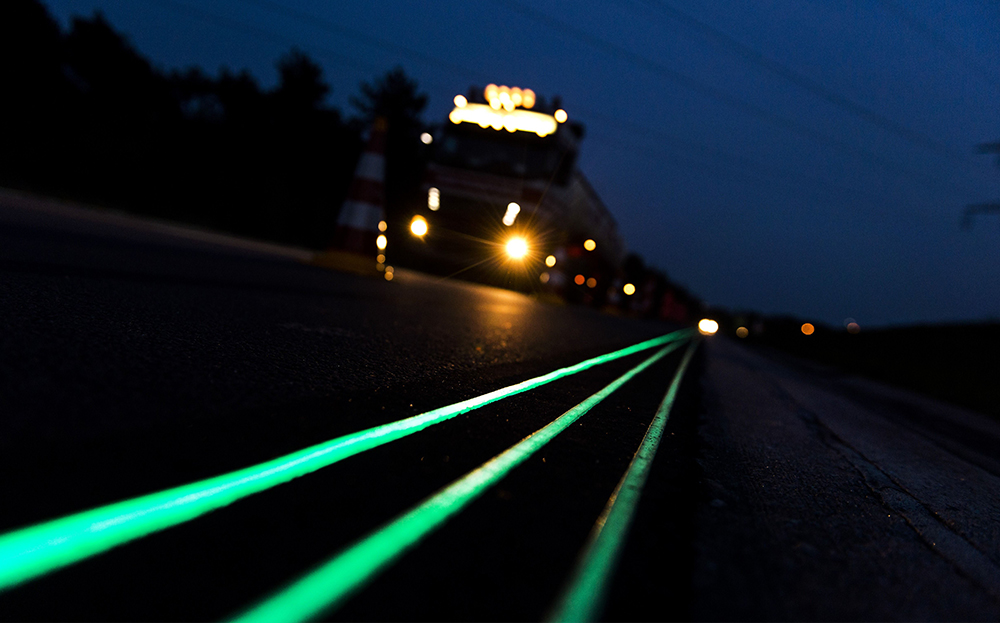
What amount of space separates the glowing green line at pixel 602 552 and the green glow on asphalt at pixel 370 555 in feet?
1.13

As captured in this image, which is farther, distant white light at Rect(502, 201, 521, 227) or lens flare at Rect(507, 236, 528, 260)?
lens flare at Rect(507, 236, 528, 260)

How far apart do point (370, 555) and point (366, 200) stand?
9.12 meters

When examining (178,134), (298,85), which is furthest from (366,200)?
(298,85)

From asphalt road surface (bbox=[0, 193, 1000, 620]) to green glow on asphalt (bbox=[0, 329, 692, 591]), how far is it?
0.04 ft

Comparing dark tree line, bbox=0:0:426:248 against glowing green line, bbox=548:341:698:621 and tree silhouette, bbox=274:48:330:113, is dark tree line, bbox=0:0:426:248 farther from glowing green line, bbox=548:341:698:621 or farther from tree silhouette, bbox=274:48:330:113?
glowing green line, bbox=548:341:698:621

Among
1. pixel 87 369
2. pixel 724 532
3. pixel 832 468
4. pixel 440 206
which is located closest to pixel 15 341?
pixel 87 369

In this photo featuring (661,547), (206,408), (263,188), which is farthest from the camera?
(263,188)

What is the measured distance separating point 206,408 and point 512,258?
13.2m

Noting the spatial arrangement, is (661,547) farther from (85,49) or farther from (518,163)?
(85,49)

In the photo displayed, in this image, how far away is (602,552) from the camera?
4.53 feet

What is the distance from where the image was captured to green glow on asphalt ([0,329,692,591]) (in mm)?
1070

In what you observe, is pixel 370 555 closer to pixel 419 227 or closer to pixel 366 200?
pixel 366 200

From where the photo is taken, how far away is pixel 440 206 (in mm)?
14516

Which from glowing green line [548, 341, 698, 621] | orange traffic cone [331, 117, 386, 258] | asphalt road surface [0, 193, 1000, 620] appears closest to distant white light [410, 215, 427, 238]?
orange traffic cone [331, 117, 386, 258]
